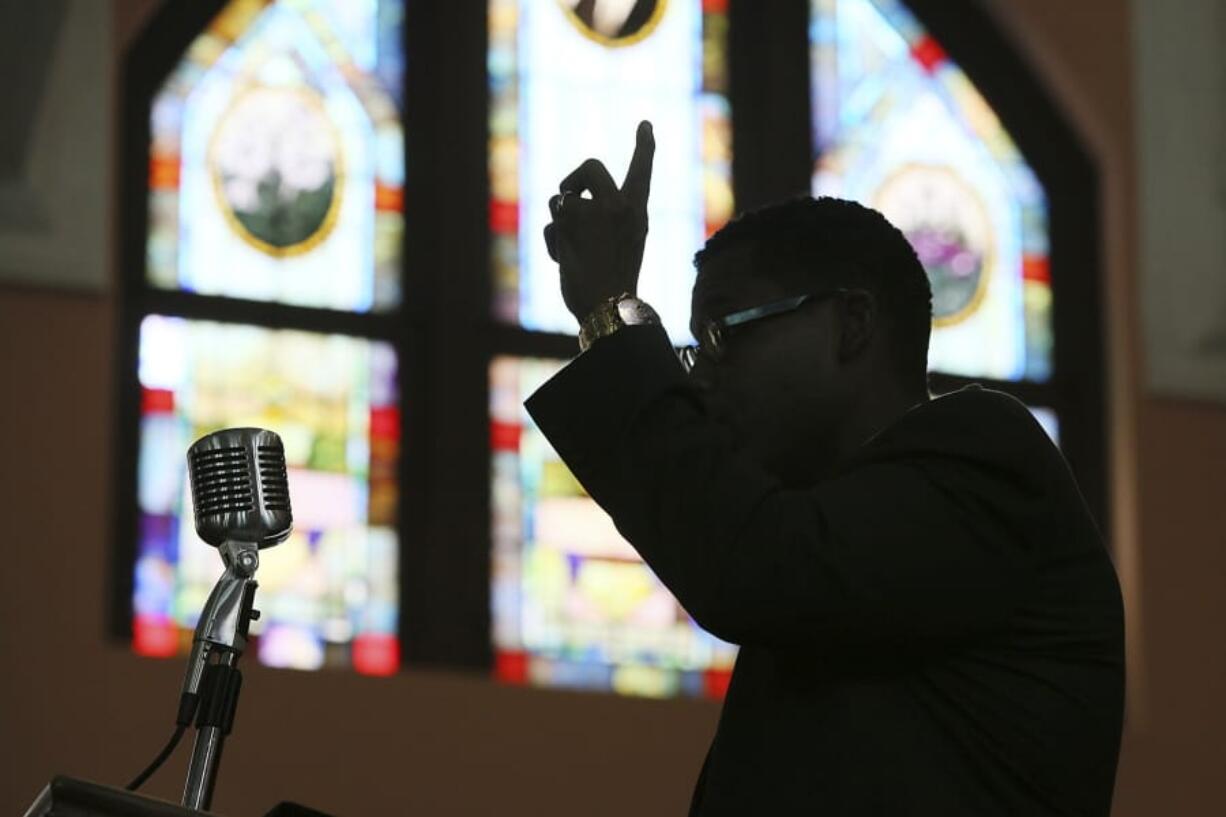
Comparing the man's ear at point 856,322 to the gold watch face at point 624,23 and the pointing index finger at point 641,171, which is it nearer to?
the pointing index finger at point 641,171

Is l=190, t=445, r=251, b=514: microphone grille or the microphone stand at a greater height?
l=190, t=445, r=251, b=514: microphone grille

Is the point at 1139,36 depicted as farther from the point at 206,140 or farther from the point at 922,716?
the point at 922,716

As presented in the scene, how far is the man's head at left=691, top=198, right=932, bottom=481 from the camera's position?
2.25 metres

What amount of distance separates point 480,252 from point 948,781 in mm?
4555

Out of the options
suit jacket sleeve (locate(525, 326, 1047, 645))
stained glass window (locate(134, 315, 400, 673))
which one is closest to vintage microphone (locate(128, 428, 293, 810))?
suit jacket sleeve (locate(525, 326, 1047, 645))

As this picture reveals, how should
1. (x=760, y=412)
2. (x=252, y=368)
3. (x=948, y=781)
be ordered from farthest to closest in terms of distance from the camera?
(x=252, y=368)
(x=760, y=412)
(x=948, y=781)

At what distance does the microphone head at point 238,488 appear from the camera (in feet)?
7.45

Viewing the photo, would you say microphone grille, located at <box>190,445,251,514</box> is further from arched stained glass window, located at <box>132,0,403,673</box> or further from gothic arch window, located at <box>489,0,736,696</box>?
gothic arch window, located at <box>489,0,736,696</box>

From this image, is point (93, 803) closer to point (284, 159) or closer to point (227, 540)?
point (227, 540)

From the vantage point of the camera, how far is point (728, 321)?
226 cm

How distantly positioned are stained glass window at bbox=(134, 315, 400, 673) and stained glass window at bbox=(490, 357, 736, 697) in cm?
28

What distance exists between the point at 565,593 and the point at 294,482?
0.75 m

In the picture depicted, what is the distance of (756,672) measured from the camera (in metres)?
2.21

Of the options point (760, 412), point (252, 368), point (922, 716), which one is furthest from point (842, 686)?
point (252, 368)
